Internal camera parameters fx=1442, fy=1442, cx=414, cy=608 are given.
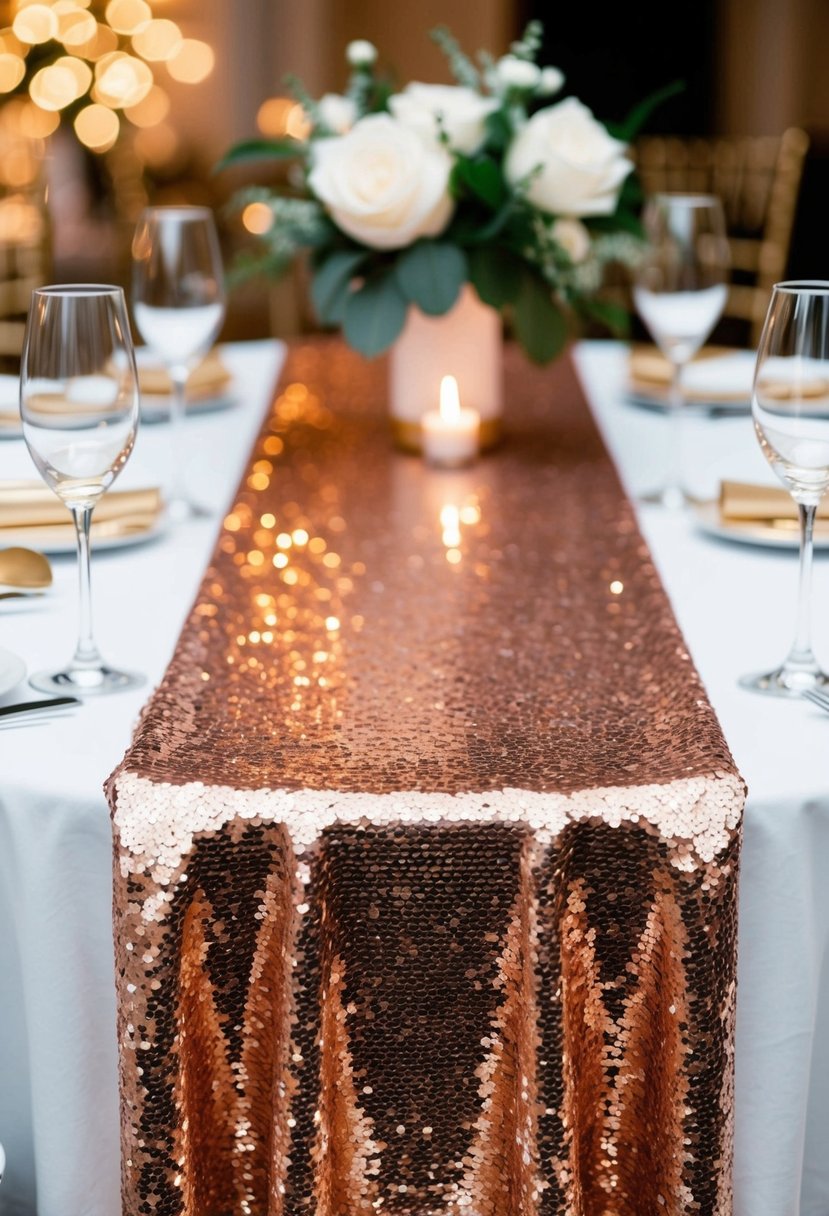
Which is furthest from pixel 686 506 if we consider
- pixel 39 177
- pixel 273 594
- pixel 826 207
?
pixel 826 207

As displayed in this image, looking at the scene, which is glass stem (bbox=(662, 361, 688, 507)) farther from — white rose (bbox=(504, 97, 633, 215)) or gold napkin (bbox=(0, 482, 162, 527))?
gold napkin (bbox=(0, 482, 162, 527))

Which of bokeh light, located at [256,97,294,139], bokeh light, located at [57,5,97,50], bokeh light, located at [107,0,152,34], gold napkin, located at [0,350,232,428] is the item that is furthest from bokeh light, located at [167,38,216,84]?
gold napkin, located at [0,350,232,428]

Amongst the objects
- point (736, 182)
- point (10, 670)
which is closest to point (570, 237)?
point (10, 670)

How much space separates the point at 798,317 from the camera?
3.22ft

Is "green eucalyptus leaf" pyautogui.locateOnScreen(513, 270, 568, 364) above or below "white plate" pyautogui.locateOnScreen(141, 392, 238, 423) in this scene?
above

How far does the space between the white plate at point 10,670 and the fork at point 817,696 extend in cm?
55

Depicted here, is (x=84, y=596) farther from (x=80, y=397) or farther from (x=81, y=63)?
(x=81, y=63)

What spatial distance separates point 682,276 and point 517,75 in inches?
11.4

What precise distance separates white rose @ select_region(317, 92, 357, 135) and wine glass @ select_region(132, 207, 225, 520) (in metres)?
0.22

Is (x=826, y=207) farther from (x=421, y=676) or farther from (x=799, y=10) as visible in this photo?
(x=799, y=10)

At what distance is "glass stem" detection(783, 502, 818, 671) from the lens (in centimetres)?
102

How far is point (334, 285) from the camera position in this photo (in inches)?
63.4

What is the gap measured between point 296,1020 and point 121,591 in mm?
550

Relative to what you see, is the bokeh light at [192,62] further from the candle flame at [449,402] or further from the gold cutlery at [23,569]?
the gold cutlery at [23,569]
